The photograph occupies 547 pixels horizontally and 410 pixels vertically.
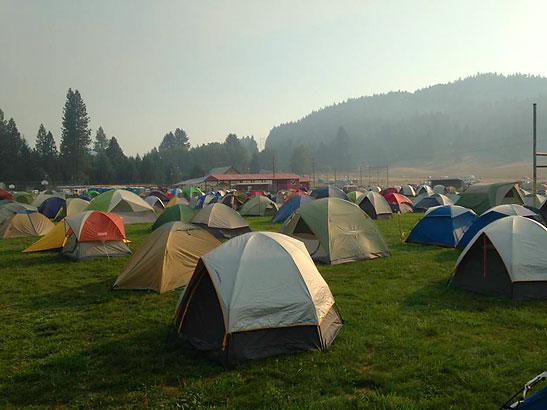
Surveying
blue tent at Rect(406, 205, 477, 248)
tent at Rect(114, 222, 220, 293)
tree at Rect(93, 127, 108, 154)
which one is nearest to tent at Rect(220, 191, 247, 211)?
blue tent at Rect(406, 205, 477, 248)

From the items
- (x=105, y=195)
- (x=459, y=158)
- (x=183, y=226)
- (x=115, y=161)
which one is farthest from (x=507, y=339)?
(x=459, y=158)

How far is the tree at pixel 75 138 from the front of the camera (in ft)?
248

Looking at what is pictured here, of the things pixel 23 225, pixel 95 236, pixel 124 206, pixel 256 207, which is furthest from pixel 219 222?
pixel 256 207

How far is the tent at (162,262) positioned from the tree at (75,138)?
73.4 meters

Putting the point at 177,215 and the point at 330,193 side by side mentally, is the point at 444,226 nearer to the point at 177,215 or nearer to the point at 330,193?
the point at 177,215

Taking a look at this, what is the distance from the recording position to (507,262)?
844 cm

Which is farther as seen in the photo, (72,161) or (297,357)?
(72,161)

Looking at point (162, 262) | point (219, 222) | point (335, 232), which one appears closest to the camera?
point (162, 262)

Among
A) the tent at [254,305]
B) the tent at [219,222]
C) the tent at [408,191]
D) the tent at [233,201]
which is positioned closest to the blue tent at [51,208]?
the tent at [233,201]

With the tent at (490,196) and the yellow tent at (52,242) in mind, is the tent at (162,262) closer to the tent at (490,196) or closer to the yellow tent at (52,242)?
the yellow tent at (52,242)

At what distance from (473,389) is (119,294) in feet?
25.5

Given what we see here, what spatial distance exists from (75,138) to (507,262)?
81.6 meters

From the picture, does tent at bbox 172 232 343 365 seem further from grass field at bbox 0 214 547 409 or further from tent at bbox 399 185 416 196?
tent at bbox 399 185 416 196

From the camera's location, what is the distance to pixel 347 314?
798 centimetres
